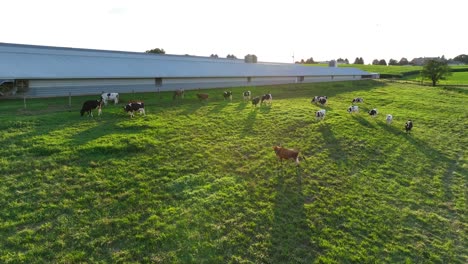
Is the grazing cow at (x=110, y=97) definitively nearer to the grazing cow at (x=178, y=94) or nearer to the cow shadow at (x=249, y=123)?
the grazing cow at (x=178, y=94)

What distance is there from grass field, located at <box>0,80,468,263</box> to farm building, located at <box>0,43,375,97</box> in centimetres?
790

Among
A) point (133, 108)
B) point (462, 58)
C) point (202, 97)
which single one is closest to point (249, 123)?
point (133, 108)

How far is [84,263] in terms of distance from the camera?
7.72 metres

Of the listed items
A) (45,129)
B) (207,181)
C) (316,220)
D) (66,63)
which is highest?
(66,63)

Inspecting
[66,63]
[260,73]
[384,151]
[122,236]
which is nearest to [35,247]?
[122,236]

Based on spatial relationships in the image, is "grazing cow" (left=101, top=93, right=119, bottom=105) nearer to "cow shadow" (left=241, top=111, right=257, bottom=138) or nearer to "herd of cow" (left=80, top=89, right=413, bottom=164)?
"herd of cow" (left=80, top=89, right=413, bottom=164)

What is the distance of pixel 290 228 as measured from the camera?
993 centimetres

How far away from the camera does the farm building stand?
27.1 meters

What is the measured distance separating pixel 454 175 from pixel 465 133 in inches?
417

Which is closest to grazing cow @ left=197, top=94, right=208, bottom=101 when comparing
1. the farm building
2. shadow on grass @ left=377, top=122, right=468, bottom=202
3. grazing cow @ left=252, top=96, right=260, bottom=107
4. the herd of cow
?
the herd of cow

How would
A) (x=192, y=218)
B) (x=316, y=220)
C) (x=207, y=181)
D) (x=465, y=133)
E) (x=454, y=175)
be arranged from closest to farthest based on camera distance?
(x=192, y=218) → (x=316, y=220) → (x=207, y=181) → (x=454, y=175) → (x=465, y=133)

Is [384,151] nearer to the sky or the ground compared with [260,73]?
nearer to the ground

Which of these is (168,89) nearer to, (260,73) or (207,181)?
(260,73)

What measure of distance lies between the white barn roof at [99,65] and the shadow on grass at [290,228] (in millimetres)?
24806
